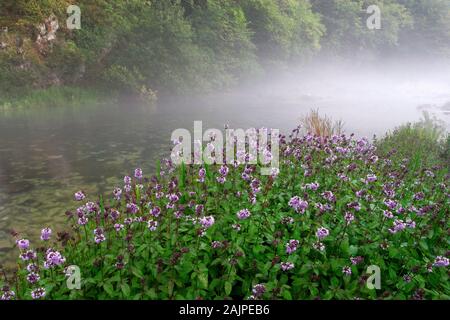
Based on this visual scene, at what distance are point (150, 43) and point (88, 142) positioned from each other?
60.7ft

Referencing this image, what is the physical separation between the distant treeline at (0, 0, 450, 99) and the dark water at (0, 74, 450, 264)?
2.90 metres

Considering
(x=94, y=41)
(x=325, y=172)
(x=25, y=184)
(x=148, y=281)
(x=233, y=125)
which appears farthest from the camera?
(x=94, y=41)

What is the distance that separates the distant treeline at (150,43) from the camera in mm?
25984

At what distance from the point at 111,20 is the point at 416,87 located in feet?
216

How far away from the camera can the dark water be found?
387 inches

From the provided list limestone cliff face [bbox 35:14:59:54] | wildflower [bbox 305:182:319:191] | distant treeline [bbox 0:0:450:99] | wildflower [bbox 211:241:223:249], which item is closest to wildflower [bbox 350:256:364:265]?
wildflower [bbox 305:182:319:191]

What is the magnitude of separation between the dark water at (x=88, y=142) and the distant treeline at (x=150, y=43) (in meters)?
2.90

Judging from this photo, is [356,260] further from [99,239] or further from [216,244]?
[99,239]

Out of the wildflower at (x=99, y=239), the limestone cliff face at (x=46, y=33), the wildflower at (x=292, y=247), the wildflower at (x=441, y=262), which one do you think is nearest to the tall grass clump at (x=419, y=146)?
the wildflower at (x=441, y=262)

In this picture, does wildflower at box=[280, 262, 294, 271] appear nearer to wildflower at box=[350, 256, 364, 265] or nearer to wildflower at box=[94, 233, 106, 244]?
wildflower at box=[350, 256, 364, 265]

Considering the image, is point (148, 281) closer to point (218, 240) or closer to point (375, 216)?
point (218, 240)

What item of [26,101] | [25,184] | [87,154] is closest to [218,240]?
[25,184]

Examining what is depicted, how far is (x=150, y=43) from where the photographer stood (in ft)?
111
